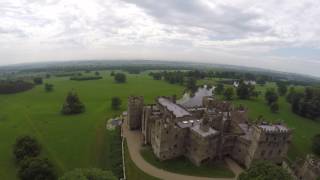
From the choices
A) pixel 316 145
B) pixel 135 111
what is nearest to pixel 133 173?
pixel 135 111

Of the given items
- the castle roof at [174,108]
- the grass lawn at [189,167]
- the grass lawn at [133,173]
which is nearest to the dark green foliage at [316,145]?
the grass lawn at [189,167]

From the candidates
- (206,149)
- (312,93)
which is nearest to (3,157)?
(206,149)

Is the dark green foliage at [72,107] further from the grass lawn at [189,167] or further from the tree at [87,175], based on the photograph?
the tree at [87,175]

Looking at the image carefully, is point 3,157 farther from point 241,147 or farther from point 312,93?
point 312,93

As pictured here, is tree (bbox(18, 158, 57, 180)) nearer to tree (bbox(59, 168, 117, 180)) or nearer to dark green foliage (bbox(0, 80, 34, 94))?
tree (bbox(59, 168, 117, 180))

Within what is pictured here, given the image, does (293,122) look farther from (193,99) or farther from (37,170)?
(37,170)

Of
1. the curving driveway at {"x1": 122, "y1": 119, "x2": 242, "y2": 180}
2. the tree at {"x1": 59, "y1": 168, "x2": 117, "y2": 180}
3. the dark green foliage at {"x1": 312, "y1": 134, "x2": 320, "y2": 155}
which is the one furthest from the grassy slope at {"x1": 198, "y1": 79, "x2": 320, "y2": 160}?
the tree at {"x1": 59, "y1": 168, "x2": 117, "y2": 180}
